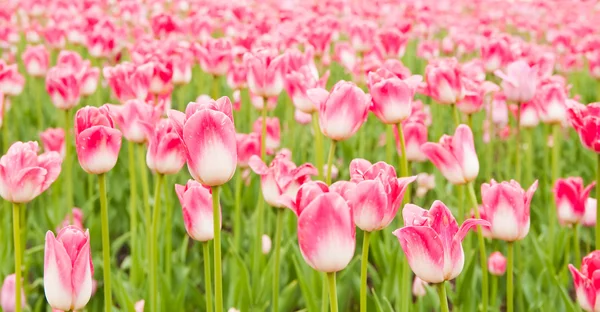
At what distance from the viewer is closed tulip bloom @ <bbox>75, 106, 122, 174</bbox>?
5.16 ft

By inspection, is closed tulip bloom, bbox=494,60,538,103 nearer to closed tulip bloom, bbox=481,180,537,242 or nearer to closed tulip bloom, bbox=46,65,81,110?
closed tulip bloom, bbox=481,180,537,242

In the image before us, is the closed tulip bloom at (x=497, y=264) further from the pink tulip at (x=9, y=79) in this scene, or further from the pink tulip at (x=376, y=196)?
the pink tulip at (x=9, y=79)

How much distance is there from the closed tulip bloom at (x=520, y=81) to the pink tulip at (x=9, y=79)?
2.04m

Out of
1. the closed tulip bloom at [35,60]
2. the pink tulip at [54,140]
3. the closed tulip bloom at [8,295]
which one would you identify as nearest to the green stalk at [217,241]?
the closed tulip bloom at [8,295]

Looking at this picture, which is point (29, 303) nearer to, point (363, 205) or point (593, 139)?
point (363, 205)

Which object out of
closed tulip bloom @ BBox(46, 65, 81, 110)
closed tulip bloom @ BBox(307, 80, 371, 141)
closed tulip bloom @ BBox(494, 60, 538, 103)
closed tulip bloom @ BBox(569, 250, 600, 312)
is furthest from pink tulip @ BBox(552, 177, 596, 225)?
closed tulip bloom @ BBox(46, 65, 81, 110)

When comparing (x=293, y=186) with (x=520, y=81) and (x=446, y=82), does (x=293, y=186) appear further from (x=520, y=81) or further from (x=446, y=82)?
(x=520, y=81)

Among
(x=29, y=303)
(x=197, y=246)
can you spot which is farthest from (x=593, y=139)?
(x=29, y=303)

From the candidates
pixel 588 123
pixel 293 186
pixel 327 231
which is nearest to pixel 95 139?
pixel 293 186

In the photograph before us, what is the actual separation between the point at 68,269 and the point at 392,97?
954mm

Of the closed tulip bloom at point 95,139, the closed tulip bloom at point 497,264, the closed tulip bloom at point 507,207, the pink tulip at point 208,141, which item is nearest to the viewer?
the pink tulip at point 208,141

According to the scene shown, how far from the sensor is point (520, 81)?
2496 millimetres

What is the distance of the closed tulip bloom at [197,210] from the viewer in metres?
1.62

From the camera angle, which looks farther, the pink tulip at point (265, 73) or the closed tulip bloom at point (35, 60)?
the closed tulip bloom at point (35, 60)
